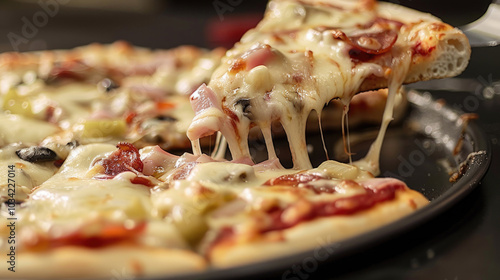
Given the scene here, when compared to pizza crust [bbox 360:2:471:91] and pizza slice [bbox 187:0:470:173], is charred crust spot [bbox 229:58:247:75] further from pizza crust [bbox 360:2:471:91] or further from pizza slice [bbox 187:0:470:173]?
pizza crust [bbox 360:2:471:91]

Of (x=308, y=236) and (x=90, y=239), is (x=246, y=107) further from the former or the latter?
(x=90, y=239)

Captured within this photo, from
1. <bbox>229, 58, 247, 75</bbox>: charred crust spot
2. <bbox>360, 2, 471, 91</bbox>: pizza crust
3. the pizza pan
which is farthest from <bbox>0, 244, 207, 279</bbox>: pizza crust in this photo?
<bbox>360, 2, 471, 91</bbox>: pizza crust

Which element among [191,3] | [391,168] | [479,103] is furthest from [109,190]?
[191,3]

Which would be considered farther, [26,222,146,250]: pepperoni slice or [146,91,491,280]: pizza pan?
[26,222,146,250]: pepperoni slice

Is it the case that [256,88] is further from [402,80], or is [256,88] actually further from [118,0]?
[118,0]

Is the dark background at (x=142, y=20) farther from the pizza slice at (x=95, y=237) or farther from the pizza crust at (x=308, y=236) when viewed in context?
the pizza slice at (x=95, y=237)
